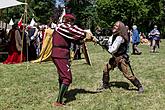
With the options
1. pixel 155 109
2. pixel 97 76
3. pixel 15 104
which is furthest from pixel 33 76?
pixel 155 109

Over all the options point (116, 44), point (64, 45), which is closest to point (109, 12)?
point (116, 44)

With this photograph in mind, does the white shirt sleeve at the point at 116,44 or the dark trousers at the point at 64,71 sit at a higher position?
the white shirt sleeve at the point at 116,44

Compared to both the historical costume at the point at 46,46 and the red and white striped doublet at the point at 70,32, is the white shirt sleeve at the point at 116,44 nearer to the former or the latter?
the red and white striped doublet at the point at 70,32

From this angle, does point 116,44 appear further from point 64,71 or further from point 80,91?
point 80,91

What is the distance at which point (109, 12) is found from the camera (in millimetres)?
69375

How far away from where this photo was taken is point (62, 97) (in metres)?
7.79

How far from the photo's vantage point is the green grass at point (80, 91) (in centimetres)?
786

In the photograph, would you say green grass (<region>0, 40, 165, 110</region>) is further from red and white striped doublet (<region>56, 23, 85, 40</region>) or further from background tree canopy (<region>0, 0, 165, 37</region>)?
background tree canopy (<region>0, 0, 165, 37</region>)

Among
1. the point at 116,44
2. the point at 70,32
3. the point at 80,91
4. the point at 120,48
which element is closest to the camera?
the point at 70,32

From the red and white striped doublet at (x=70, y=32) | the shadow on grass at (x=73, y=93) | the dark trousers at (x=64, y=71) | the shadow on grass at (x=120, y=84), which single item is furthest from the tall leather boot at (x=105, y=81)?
the red and white striped doublet at (x=70, y=32)

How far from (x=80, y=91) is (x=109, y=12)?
200 ft

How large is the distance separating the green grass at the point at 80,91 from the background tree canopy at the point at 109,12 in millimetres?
50740

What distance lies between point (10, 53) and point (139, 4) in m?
52.2

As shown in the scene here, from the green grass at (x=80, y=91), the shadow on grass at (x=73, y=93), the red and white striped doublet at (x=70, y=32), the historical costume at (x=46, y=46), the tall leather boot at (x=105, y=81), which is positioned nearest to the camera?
the red and white striped doublet at (x=70, y=32)
